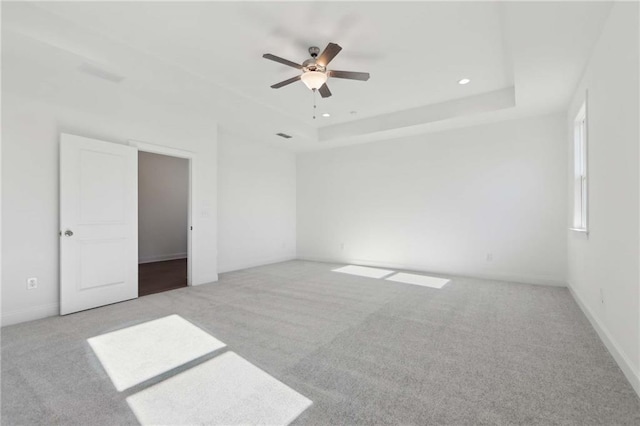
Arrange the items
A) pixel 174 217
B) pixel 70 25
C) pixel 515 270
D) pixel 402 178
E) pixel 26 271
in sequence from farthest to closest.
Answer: pixel 174 217
pixel 402 178
pixel 515 270
pixel 26 271
pixel 70 25

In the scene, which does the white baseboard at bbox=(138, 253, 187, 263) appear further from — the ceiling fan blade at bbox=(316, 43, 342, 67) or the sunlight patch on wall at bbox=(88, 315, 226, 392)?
the ceiling fan blade at bbox=(316, 43, 342, 67)

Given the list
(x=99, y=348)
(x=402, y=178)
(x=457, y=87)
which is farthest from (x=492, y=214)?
(x=99, y=348)

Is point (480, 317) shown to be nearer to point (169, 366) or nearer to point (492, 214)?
point (492, 214)

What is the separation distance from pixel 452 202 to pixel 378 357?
3.85m

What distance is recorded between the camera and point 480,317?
3.06 meters

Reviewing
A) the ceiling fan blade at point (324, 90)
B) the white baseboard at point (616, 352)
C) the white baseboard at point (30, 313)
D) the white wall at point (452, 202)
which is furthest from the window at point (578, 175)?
the white baseboard at point (30, 313)

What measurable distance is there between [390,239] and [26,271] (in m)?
5.39

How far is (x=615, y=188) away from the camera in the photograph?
2188 millimetres

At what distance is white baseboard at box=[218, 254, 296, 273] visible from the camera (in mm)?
5483

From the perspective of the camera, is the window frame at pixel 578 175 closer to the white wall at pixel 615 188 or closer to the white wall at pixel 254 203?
the white wall at pixel 615 188

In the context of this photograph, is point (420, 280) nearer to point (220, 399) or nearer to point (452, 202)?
point (452, 202)

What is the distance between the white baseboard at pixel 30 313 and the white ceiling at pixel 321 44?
251 cm

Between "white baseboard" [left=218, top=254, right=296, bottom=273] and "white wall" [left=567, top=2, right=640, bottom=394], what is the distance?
521cm

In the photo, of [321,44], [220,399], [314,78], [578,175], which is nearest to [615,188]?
[578,175]
